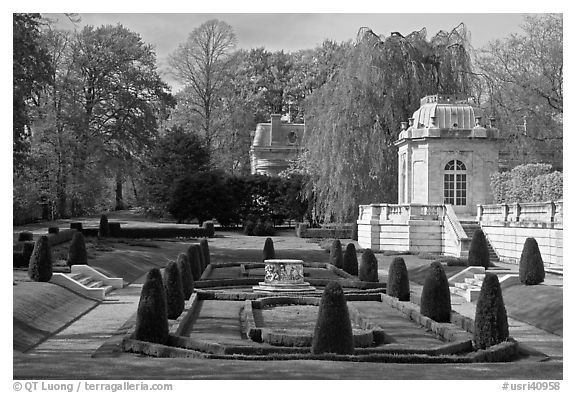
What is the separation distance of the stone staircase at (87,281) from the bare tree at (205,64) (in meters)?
37.3

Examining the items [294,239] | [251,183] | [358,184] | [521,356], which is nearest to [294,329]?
[521,356]

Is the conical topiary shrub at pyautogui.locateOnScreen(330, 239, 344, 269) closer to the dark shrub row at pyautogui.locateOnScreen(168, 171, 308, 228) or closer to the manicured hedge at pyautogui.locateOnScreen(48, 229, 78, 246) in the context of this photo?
the manicured hedge at pyautogui.locateOnScreen(48, 229, 78, 246)

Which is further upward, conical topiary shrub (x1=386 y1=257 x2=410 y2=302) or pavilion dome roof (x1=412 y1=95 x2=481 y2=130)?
pavilion dome roof (x1=412 y1=95 x2=481 y2=130)

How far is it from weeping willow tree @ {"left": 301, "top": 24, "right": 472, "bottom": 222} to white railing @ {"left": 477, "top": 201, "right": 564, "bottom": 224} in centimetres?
896

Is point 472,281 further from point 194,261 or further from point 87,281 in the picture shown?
point 87,281

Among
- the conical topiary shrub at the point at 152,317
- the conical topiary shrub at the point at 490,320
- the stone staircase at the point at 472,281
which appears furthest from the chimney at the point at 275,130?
the conical topiary shrub at the point at 490,320

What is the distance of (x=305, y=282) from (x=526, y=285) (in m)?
7.84

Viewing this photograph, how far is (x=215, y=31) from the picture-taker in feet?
224

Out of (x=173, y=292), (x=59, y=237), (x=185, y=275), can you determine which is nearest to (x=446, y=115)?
(x=59, y=237)

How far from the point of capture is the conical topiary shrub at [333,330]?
1684 cm

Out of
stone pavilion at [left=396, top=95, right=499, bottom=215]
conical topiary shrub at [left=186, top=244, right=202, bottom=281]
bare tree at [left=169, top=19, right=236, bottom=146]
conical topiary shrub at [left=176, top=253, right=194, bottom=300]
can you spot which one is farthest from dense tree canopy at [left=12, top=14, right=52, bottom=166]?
bare tree at [left=169, top=19, right=236, bottom=146]

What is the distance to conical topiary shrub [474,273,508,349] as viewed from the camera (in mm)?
18203

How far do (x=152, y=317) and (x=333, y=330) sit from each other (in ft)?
13.0
